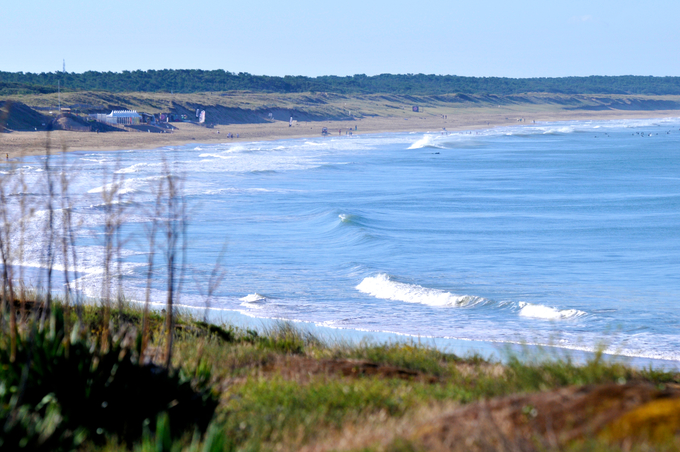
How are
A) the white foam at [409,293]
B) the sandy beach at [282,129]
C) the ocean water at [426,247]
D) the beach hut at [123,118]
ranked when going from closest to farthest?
the ocean water at [426,247]
the white foam at [409,293]
the sandy beach at [282,129]
the beach hut at [123,118]

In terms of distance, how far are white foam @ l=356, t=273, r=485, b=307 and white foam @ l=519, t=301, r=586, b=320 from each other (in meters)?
1.03

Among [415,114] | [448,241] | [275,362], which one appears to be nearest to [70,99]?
[415,114]

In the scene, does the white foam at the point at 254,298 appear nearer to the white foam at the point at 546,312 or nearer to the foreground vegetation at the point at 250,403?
the white foam at the point at 546,312

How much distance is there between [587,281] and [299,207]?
14861mm

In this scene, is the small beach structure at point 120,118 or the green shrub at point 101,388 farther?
the small beach structure at point 120,118

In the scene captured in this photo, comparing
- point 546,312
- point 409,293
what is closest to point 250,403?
point 546,312

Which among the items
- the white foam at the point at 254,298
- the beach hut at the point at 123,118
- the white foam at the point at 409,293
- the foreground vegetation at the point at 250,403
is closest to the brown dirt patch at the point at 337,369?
the foreground vegetation at the point at 250,403

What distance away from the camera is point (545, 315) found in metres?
13.8

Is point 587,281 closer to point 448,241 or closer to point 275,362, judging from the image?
point 448,241

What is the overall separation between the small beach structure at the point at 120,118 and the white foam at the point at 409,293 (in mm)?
62770

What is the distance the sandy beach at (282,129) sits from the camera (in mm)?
54628

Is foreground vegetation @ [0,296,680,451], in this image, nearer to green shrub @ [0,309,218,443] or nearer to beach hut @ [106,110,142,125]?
green shrub @ [0,309,218,443]

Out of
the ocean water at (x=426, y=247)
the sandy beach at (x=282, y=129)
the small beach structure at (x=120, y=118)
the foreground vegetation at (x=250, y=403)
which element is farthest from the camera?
the small beach structure at (x=120, y=118)

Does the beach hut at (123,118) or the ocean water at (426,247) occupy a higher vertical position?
the beach hut at (123,118)
